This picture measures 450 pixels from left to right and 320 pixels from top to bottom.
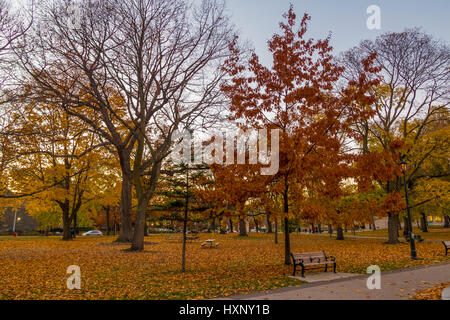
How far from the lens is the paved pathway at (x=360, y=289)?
7031 millimetres

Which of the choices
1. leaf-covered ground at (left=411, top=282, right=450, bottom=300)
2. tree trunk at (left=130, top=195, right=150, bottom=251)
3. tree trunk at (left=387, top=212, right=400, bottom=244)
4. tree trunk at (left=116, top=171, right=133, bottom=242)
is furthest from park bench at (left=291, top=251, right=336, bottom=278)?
tree trunk at (left=387, top=212, right=400, bottom=244)

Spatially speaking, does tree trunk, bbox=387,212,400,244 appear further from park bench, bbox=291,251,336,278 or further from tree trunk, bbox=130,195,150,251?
tree trunk, bbox=130,195,150,251

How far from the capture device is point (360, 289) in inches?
305

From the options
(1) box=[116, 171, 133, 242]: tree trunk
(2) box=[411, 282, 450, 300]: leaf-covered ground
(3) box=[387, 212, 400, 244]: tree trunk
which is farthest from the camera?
(3) box=[387, 212, 400, 244]: tree trunk

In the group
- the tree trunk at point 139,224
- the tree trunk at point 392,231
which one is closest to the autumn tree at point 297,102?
the tree trunk at point 139,224

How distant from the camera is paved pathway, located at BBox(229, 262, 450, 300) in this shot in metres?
7.03

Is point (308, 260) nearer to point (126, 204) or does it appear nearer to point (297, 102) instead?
point (297, 102)

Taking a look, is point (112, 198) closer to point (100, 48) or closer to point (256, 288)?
point (100, 48)

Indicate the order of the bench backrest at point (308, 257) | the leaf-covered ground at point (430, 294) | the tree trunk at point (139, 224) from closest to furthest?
the leaf-covered ground at point (430, 294)
the bench backrest at point (308, 257)
the tree trunk at point (139, 224)

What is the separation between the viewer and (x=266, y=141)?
1137cm

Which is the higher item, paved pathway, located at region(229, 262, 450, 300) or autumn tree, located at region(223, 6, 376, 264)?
autumn tree, located at region(223, 6, 376, 264)

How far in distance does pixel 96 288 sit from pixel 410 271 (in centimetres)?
1010

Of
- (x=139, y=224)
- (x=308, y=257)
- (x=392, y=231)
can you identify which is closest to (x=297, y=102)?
(x=308, y=257)

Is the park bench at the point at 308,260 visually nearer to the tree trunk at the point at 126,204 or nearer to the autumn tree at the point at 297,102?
the autumn tree at the point at 297,102
